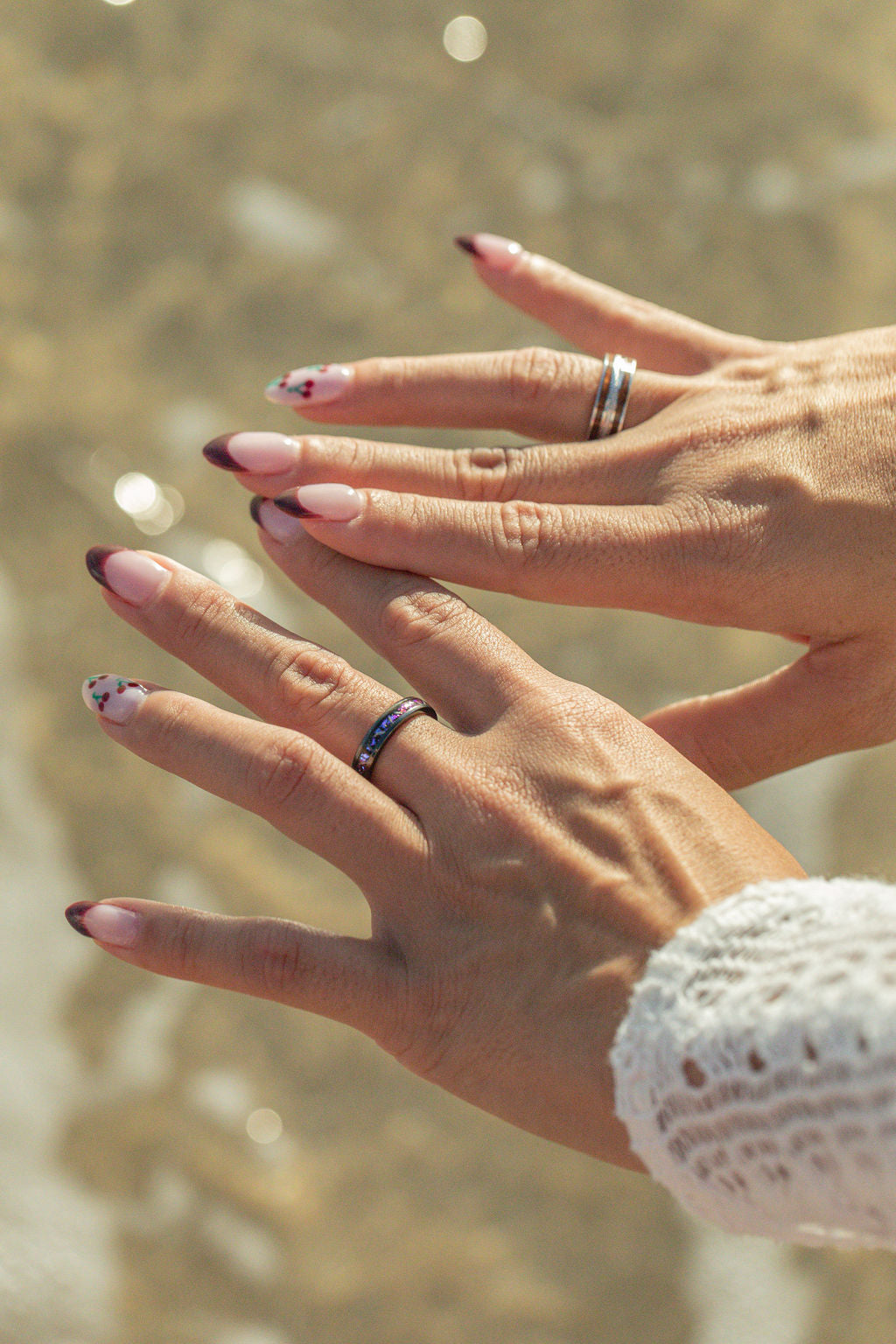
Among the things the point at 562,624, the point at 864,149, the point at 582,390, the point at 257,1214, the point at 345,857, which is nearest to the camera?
the point at 345,857

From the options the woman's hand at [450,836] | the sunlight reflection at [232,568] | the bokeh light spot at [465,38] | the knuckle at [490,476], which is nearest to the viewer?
the woman's hand at [450,836]

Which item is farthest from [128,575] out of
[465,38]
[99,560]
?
[465,38]

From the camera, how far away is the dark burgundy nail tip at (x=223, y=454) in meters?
1.17

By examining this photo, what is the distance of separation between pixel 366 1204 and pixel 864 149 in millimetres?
2231

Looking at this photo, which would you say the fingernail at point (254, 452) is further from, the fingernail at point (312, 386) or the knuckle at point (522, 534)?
the knuckle at point (522, 534)

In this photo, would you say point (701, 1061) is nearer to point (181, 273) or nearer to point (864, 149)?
point (181, 273)

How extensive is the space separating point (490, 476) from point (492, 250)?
0.41m

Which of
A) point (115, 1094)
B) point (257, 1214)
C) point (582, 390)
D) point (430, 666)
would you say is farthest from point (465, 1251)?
point (582, 390)

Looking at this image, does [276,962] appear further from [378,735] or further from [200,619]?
[200,619]

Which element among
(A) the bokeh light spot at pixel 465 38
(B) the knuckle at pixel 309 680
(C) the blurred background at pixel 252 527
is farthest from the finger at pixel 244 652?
(A) the bokeh light spot at pixel 465 38

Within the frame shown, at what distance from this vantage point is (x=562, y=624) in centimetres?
189

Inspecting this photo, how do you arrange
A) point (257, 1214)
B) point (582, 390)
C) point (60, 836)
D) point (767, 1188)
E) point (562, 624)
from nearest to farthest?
point (767, 1188) < point (582, 390) < point (257, 1214) < point (60, 836) < point (562, 624)

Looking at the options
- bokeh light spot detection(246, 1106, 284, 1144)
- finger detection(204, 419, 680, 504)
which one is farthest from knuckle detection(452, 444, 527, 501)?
bokeh light spot detection(246, 1106, 284, 1144)

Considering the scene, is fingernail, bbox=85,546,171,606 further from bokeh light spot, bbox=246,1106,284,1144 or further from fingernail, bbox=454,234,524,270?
bokeh light spot, bbox=246,1106,284,1144
